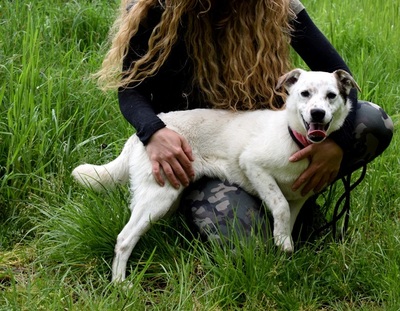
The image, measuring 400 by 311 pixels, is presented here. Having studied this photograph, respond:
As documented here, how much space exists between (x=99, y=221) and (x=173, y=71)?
0.77 m

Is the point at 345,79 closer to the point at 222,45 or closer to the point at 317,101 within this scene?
the point at 317,101

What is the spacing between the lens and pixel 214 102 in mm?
3396

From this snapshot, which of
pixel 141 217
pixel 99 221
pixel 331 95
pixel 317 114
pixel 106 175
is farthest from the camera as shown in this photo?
pixel 106 175

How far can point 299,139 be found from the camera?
10.2 feet

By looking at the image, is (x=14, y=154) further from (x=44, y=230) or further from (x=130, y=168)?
(x=130, y=168)

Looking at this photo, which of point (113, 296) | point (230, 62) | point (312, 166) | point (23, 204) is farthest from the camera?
point (23, 204)

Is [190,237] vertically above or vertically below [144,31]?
below

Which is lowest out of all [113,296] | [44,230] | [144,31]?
[44,230]

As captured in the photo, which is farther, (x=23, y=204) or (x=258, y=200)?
(x=23, y=204)

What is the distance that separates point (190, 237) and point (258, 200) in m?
0.33

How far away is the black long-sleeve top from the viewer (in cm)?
325

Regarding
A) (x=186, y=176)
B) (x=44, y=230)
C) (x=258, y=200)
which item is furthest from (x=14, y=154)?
(x=258, y=200)

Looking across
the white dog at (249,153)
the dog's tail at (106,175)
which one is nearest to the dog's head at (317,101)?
the white dog at (249,153)

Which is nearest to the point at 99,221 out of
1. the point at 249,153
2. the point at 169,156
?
the point at 169,156
